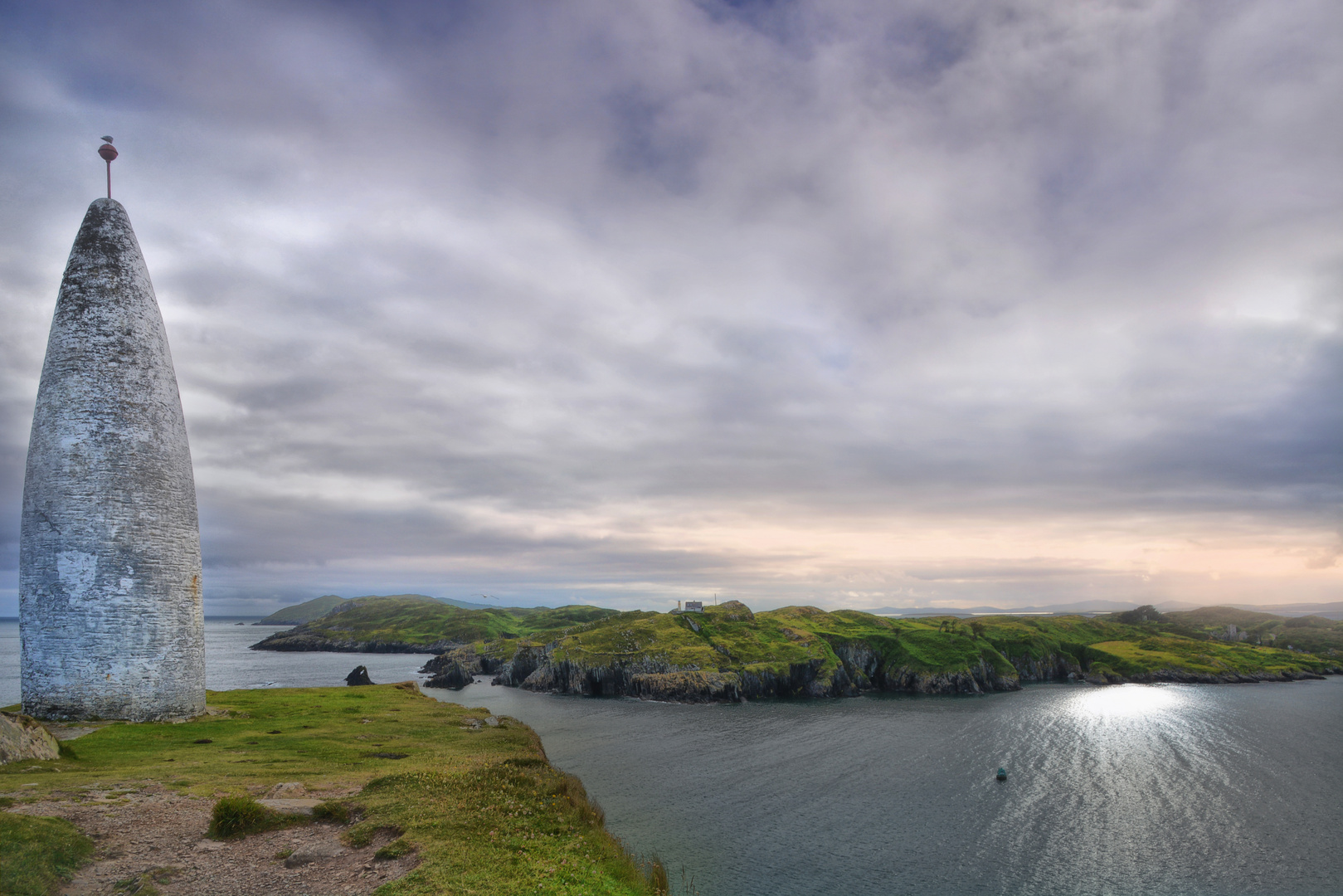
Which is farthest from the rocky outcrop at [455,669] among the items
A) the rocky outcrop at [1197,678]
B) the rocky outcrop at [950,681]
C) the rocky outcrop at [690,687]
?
the rocky outcrop at [1197,678]

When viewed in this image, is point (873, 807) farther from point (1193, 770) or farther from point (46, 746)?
point (46, 746)

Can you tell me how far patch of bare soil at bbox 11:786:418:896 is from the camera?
16859mm

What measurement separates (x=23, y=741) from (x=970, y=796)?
217ft

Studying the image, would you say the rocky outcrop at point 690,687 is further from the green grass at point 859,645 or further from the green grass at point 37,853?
the green grass at point 37,853

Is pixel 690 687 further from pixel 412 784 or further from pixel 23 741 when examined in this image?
pixel 23 741

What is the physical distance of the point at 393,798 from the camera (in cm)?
2536

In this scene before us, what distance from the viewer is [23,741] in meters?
27.0

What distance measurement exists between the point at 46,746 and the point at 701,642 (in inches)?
4901

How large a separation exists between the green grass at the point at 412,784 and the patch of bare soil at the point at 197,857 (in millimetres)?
1275

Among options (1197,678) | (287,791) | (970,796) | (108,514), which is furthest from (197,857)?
(1197,678)

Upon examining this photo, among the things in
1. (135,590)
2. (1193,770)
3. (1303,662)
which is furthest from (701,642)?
(1303,662)

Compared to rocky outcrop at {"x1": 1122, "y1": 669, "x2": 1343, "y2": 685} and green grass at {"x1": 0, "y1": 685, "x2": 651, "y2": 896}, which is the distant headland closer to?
rocky outcrop at {"x1": 1122, "y1": 669, "x2": 1343, "y2": 685}

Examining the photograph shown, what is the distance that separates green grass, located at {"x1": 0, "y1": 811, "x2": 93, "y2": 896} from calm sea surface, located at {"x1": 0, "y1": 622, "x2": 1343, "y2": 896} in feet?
94.0

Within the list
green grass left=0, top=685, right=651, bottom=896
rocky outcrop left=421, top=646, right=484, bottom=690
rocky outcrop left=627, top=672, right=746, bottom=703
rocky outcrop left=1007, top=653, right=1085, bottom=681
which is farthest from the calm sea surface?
rocky outcrop left=1007, top=653, right=1085, bottom=681
